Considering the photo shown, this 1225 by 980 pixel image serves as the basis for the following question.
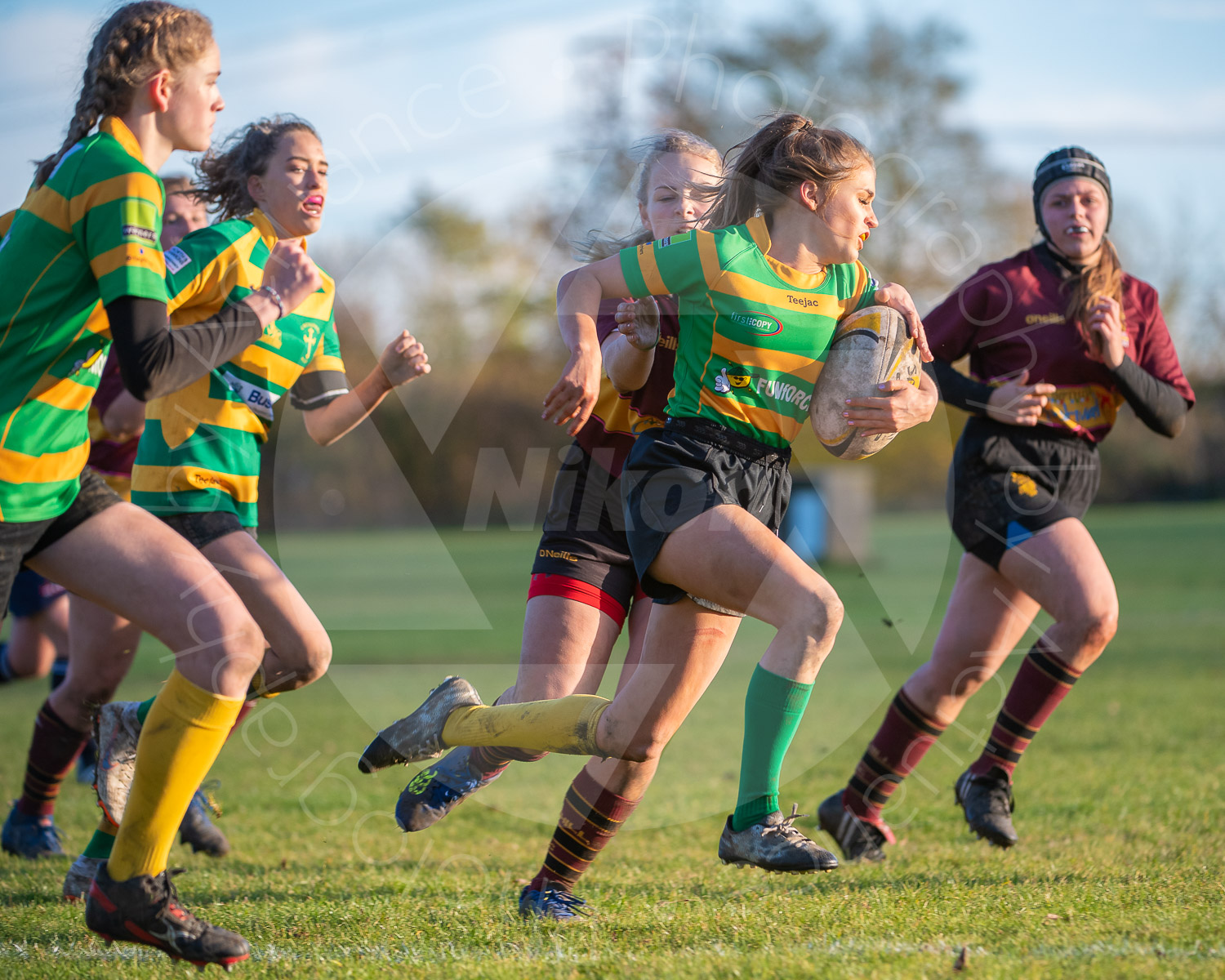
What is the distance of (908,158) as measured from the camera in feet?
74.1

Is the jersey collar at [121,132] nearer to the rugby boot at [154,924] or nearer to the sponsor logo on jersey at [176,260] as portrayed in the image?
the sponsor logo on jersey at [176,260]

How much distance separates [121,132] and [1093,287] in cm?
349

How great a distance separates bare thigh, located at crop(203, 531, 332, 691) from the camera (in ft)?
12.0

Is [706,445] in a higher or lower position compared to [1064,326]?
lower

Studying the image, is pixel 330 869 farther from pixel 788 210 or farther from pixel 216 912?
pixel 788 210

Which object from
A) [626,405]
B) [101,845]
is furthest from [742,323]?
[101,845]

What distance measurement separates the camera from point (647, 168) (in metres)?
4.01

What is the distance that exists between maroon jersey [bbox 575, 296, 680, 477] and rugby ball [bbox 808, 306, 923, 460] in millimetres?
571

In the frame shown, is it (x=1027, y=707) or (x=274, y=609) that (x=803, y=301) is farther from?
(x=1027, y=707)

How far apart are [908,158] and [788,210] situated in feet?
68.6

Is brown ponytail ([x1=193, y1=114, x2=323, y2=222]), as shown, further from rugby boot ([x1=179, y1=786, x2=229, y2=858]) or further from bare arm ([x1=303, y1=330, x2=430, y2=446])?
rugby boot ([x1=179, y1=786, x2=229, y2=858])

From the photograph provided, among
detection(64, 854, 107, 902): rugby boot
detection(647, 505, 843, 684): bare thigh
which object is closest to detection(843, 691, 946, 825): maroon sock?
detection(647, 505, 843, 684): bare thigh

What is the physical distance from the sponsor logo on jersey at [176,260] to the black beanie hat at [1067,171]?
3.30 meters

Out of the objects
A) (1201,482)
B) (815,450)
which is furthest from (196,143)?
(1201,482)
